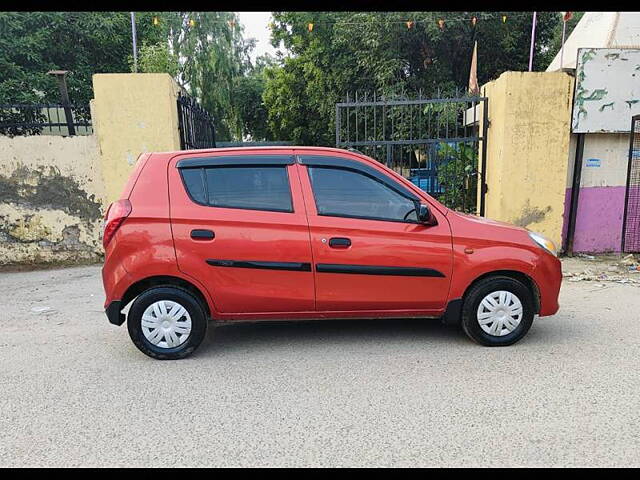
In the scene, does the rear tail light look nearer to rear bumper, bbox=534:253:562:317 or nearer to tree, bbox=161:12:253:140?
rear bumper, bbox=534:253:562:317

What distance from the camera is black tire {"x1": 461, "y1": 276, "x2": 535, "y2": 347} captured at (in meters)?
3.98

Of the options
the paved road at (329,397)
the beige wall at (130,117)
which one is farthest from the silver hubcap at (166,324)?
the beige wall at (130,117)

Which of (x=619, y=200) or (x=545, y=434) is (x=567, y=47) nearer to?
(x=619, y=200)

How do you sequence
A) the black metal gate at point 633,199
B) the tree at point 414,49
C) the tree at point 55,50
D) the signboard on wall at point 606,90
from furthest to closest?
the tree at point 414,49 → the tree at point 55,50 → the black metal gate at point 633,199 → the signboard on wall at point 606,90

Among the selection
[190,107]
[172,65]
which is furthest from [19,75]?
[190,107]

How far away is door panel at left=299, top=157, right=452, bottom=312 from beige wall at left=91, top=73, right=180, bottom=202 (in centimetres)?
386

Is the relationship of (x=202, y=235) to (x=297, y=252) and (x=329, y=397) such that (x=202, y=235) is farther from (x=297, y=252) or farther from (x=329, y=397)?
(x=329, y=397)

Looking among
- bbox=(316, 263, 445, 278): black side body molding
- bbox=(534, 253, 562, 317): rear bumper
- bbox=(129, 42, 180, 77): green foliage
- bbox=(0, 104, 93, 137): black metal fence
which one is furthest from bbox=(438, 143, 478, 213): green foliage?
bbox=(129, 42, 180, 77): green foliage

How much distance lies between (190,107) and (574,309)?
21.8 feet

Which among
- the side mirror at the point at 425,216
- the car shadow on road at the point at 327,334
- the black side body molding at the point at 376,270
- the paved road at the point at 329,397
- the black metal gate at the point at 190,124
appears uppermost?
the black metal gate at the point at 190,124

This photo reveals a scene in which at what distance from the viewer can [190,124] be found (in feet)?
27.6

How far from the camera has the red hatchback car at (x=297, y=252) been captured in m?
3.83

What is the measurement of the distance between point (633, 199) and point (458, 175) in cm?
257

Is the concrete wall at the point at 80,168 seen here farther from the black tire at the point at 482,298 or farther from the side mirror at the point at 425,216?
the black tire at the point at 482,298
